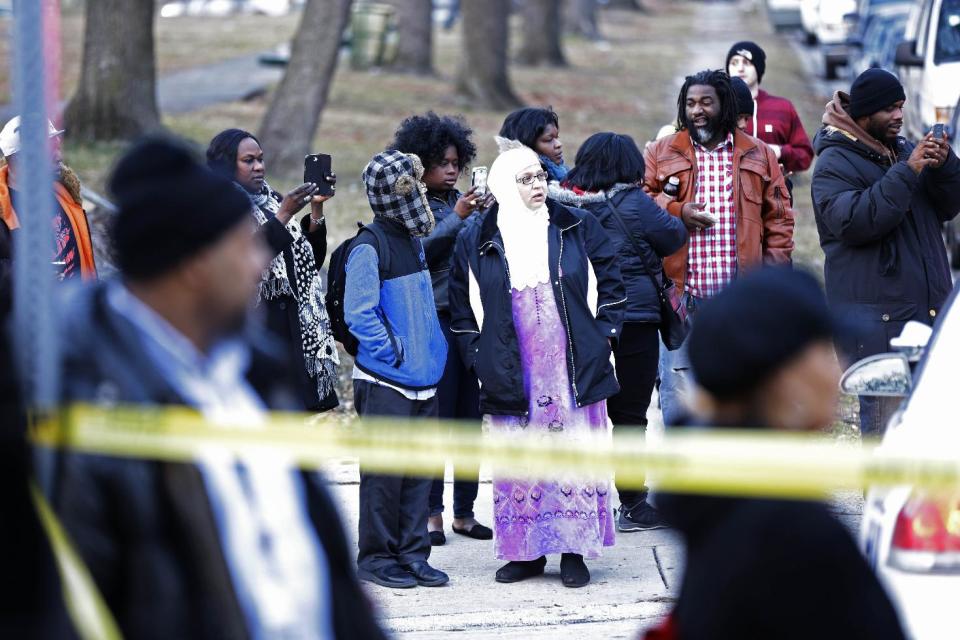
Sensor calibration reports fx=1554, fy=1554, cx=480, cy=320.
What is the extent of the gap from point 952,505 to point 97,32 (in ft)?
52.4

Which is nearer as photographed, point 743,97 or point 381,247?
point 381,247

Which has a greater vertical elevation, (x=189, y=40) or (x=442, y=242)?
(x=442, y=242)

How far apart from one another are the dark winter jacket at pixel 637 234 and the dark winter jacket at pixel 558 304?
406mm

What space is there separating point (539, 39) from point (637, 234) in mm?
28433

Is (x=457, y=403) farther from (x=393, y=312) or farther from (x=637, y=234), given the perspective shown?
(x=637, y=234)

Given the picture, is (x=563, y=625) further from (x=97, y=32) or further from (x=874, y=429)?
(x=97, y=32)

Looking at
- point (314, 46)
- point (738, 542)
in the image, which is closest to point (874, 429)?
point (738, 542)

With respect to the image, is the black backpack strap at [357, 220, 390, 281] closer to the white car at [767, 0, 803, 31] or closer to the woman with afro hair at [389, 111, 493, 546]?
the woman with afro hair at [389, 111, 493, 546]

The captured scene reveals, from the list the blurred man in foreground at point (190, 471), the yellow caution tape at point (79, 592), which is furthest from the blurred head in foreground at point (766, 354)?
the yellow caution tape at point (79, 592)

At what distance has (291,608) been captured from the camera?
2703 millimetres

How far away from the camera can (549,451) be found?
282 centimetres

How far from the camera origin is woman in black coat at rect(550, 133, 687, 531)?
6.91 meters

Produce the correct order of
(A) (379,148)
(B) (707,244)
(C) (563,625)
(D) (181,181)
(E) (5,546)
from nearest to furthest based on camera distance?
(E) (5,546), (D) (181,181), (C) (563,625), (B) (707,244), (A) (379,148)

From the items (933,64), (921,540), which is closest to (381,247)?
(921,540)
